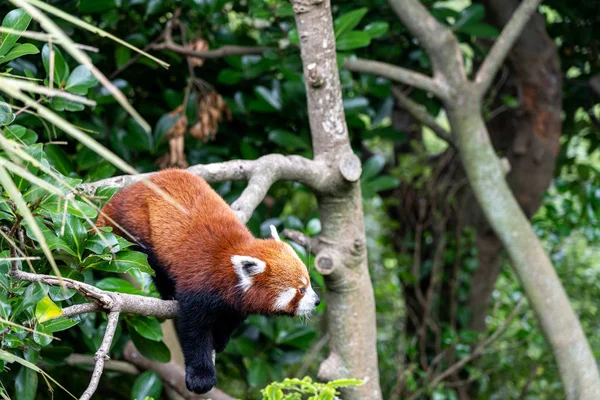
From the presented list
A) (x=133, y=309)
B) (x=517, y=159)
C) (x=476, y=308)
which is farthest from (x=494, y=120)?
(x=133, y=309)

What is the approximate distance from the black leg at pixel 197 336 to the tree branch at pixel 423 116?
172 cm

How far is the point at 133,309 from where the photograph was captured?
1.55 m

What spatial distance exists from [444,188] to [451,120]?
101 centimetres

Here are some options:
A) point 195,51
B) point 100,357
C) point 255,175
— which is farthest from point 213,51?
point 100,357

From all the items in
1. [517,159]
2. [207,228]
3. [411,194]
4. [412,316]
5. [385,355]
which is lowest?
[385,355]

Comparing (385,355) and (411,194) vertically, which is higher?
(411,194)

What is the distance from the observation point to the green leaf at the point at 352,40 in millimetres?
2684

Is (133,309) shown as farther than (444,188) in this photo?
No

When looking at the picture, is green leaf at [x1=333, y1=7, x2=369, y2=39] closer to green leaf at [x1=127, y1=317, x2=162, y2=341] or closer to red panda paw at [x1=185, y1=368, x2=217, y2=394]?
green leaf at [x1=127, y1=317, x2=162, y2=341]

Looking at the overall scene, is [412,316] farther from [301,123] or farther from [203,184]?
[203,184]

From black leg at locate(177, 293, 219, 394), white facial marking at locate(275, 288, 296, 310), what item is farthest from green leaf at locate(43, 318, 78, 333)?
white facial marking at locate(275, 288, 296, 310)

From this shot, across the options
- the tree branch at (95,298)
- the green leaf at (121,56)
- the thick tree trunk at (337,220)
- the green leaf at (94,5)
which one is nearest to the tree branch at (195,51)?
the green leaf at (121,56)

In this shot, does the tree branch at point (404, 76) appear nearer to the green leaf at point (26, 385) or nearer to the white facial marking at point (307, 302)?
the white facial marking at point (307, 302)

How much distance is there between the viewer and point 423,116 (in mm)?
3320
